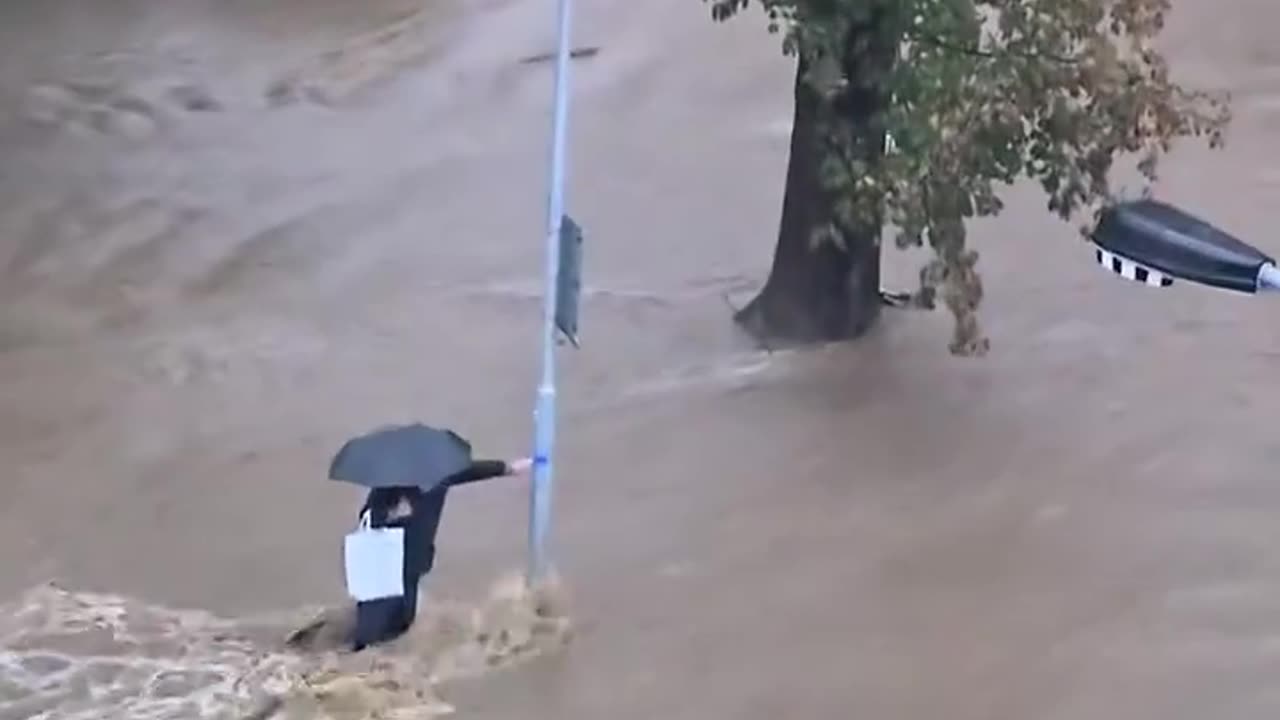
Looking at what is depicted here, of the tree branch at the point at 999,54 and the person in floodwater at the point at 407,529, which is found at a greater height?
the tree branch at the point at 999,54

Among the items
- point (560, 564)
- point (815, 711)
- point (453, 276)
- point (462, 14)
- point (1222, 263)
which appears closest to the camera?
point (1222, 263)

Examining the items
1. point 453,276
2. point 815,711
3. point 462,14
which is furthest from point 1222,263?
point 462,14

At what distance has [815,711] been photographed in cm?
866

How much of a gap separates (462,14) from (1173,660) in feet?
47.1

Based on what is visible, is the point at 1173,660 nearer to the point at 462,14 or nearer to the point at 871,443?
the point at 871,443

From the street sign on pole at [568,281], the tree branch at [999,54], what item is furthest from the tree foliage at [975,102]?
the street sign on pole at [568,281]

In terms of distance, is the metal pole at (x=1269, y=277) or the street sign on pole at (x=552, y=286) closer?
the metal pole at (x=1269, y=277)

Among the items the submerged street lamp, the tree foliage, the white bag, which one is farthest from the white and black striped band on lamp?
Result: the tree foliage

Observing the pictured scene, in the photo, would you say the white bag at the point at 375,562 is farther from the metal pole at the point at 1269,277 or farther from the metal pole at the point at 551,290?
the metal pole at the point at 1269,277

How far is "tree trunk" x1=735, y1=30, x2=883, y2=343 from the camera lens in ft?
42.1

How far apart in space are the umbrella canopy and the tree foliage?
364 centimetres

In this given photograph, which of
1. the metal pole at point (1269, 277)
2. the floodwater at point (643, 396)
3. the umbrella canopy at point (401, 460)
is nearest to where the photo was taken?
the metal pole at point (1269, 277)

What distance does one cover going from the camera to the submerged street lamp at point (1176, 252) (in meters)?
6.72

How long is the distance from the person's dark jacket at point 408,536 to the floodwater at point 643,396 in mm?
516
